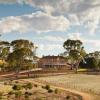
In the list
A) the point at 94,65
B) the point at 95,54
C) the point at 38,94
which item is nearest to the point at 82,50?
the point at 94,65

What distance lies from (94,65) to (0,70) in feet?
155

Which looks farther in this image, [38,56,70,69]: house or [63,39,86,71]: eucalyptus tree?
[38,56,70,69]: house

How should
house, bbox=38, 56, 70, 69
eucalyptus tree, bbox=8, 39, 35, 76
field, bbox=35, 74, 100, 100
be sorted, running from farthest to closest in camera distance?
house, bbox=38, 56, 70, 69 → eucalyptus tree, bbox=8, 39, 35, 76 → field, bbox=35, 74, 100, 100

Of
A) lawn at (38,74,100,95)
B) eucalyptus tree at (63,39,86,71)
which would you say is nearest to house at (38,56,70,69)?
eucalyptus tree at (63,39,86,71)

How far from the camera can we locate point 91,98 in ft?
189

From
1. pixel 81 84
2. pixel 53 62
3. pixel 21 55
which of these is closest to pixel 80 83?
pixel 81 84

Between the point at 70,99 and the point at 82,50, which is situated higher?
the point at 82,50

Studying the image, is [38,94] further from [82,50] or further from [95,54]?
[95,54]

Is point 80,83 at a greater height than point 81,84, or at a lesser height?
greater

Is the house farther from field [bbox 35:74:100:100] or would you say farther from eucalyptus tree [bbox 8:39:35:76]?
field [bbox 35:74:100:100]

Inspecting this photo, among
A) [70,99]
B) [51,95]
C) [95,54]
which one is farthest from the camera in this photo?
[95,54]

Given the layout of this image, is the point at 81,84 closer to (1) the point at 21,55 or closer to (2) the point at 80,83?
(2) the point at 80,83

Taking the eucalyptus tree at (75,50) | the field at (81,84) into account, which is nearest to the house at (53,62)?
the eucalyptus tree at (75,50)

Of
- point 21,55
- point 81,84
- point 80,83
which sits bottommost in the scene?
point 81,84
